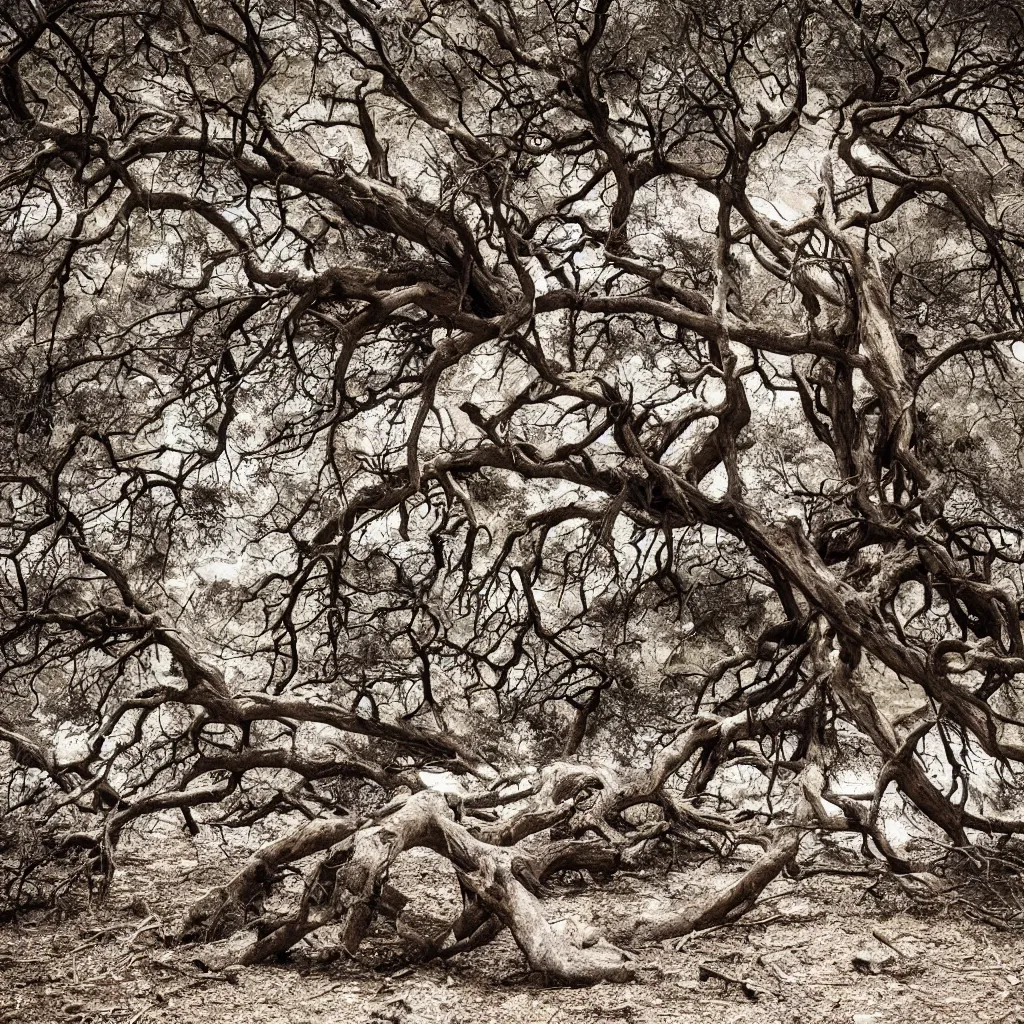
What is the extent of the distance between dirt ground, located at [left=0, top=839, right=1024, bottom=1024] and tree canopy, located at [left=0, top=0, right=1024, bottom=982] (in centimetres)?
16

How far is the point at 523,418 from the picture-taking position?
778cm

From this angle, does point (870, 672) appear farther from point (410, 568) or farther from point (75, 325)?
point (75, 325)

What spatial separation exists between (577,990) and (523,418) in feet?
15.1

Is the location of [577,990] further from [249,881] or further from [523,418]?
[523,418]

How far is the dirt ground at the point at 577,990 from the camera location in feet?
11.6

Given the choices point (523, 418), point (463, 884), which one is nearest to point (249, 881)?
point (463, 884)

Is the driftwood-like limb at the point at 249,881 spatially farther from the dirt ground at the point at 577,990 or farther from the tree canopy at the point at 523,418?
the dirt ground at the point at 577,990

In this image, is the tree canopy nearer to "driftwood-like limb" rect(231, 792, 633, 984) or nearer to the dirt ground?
"driftwood-like limb" rect(231, 792, 633, 984)

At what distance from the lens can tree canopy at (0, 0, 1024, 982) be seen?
518 cm

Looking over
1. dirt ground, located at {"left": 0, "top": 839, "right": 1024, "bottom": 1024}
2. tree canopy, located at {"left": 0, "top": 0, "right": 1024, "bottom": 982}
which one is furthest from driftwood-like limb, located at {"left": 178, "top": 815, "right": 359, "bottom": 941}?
dirt ground, located at {"left": 0, "top": 839, "right": 1024, "bottom": 1024}

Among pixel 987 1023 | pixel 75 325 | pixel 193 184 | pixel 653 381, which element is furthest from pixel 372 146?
pixel 987 1023

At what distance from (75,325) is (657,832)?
15.1 feet

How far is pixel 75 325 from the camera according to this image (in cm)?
712

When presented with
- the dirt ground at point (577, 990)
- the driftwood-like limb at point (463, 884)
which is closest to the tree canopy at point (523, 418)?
the driftwood-like limb at point (463, 884)
